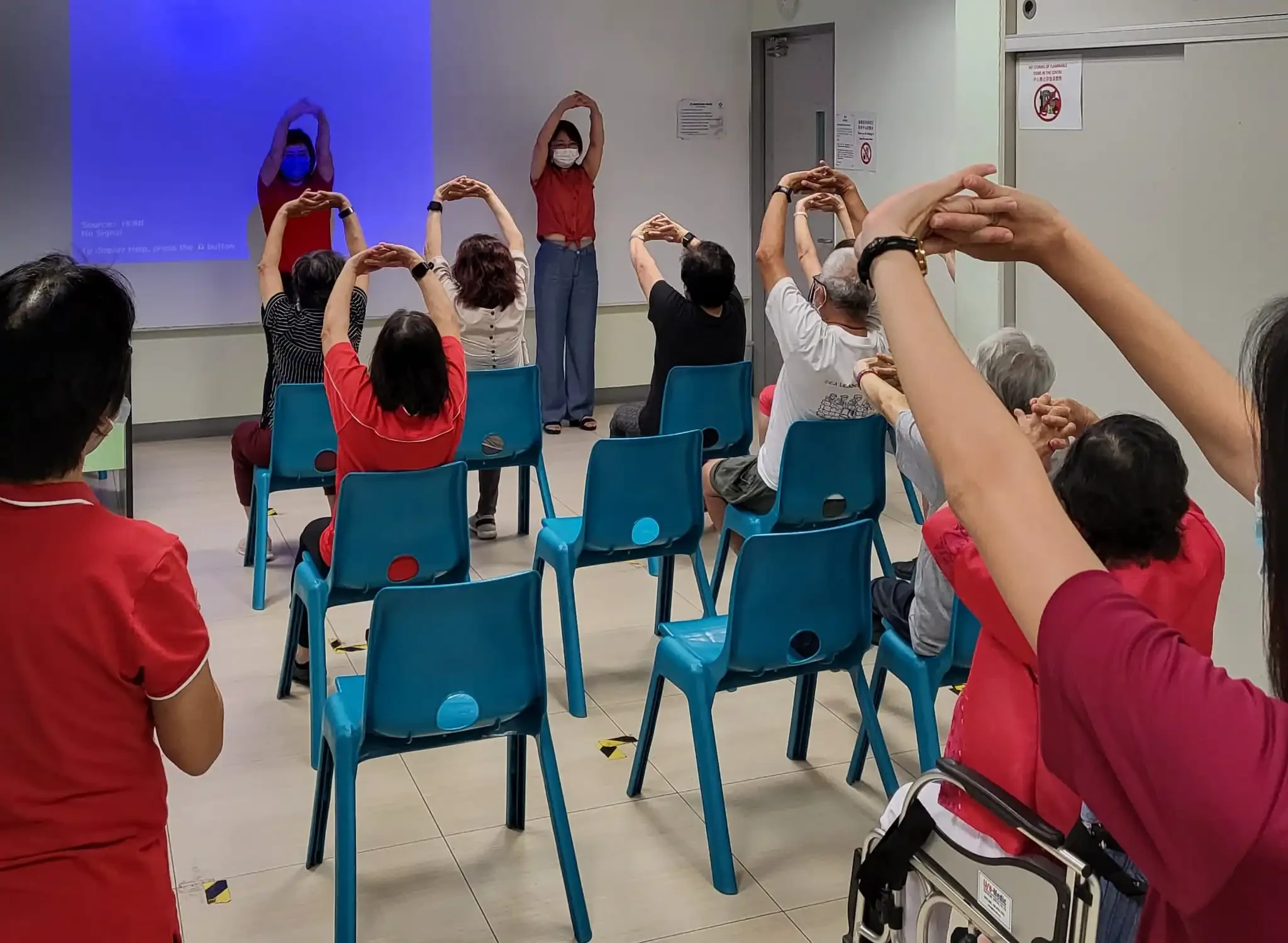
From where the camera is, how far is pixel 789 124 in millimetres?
8852

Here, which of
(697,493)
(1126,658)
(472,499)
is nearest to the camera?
(1126,658)

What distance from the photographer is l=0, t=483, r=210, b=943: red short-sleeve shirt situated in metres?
1.62

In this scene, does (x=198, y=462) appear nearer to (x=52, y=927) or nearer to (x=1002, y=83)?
(x=1002, y=83)

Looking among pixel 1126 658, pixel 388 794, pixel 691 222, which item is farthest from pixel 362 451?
pixel 691 222

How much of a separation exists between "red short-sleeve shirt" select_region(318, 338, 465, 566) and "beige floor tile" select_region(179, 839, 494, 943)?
3.34ft

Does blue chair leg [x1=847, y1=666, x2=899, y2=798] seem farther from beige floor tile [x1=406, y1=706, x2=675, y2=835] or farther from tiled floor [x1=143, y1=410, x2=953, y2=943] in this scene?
beige floor tile [x1=406, y1=706, x2=675, y2=835]

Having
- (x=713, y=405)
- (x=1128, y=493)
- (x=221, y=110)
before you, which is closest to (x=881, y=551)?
(x=713, y=405)

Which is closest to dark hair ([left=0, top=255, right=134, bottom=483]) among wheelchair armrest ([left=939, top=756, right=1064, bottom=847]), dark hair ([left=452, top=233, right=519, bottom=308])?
wheelchair armrest ([left=939, top=756, right=1064, bottom=847])

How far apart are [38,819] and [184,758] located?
0.60 feet

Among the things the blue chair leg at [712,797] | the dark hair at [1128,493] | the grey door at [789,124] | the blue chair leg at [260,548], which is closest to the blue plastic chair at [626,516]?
the blue chair leg at [712,797]

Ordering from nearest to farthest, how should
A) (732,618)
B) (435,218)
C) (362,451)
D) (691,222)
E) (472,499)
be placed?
(732,618)
(362,451)
(435,218)
(472,499)
(691,222)

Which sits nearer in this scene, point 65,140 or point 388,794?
point 388,794

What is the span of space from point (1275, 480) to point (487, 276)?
5444 mm

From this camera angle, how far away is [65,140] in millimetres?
7492
